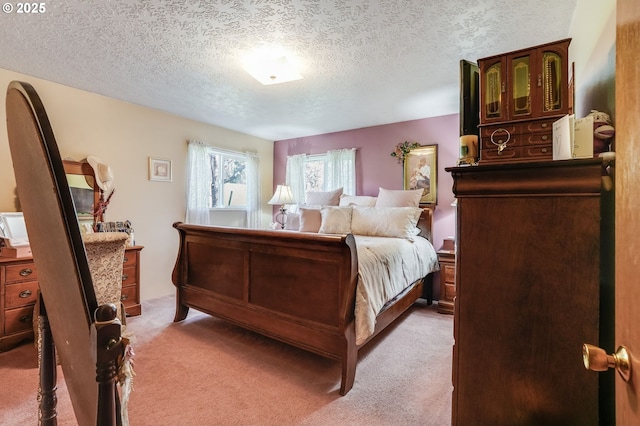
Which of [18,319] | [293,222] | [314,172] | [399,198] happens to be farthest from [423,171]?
[18,319]

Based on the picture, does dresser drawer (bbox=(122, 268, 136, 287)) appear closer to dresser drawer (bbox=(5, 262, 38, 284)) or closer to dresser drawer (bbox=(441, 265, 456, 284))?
dresser drawer (bbox=(5, 262, 38, 284))

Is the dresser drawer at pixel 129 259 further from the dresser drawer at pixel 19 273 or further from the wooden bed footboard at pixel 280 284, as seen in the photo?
the dresser drawer at pixel 19 273

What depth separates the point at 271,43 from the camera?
2.16 m

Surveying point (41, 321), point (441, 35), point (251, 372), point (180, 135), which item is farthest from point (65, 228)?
point (180, 135)

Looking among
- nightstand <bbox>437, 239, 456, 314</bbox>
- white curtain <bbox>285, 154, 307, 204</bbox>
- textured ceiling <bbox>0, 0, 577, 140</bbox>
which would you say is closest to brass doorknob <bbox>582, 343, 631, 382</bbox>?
textured ceiling <bbox>0, 0, 577, 140</bbox>

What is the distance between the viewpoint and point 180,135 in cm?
397

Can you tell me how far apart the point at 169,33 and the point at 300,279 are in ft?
6.49

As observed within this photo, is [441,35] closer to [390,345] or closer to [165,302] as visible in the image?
[390,345]

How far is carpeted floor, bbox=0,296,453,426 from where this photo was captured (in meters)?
1.59

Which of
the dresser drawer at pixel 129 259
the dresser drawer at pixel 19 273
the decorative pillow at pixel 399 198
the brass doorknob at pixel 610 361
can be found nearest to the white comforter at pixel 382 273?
the decorative pillow at pixel 399 198

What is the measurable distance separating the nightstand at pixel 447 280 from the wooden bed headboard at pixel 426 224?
38cm

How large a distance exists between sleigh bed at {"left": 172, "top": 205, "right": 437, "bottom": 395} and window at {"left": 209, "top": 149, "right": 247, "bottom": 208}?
1685 millimetres

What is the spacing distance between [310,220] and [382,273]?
177cm

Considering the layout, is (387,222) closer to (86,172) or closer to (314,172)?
(314,172)
